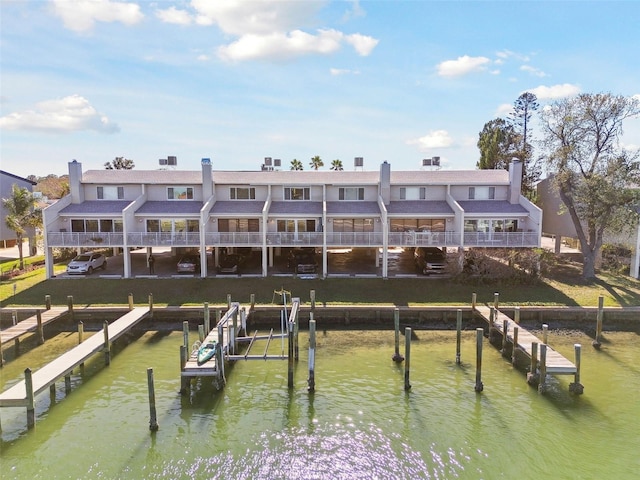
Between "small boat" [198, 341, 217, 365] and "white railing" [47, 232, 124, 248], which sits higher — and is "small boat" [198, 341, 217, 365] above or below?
below

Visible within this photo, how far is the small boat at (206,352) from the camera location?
18297mm

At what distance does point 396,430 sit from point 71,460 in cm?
1063

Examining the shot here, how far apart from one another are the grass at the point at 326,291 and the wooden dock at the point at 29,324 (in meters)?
2.04

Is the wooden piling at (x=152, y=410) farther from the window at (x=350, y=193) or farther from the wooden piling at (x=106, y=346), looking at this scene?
the window at (x=350, y=193)

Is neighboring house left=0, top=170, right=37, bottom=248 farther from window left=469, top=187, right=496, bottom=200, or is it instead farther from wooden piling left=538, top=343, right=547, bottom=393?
wooden piling left=538, top=343, right=547, bottom=393

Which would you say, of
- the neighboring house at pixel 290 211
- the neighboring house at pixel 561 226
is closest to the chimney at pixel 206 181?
the neighboring house at pixel 290 211

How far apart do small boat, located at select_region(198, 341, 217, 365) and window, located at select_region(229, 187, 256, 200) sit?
18.8 metres

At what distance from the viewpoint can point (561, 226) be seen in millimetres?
39094

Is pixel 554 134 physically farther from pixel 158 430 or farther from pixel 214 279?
pixel 158 430

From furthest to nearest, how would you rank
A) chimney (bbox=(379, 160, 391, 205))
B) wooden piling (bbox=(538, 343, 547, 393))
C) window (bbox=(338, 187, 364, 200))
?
window (bbox=(338, 187, 364, 200))
chimney (bbox=(379, 160, 391, 205))
wooden piling (bbox=(538, 343, 547, 393))

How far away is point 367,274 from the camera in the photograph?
32.9 m

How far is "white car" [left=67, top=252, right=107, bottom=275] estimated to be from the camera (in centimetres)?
3291

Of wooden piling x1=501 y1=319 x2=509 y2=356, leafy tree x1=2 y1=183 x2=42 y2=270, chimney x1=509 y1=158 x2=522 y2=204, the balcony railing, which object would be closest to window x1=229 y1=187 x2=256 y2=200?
the balcony railing

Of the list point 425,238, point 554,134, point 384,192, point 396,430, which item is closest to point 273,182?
point 384,192
